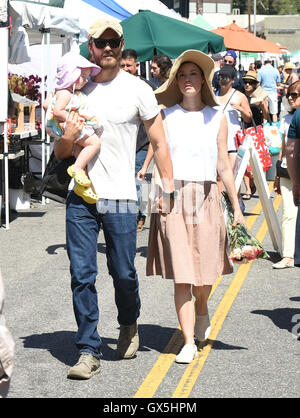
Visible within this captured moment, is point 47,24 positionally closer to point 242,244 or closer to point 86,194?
point 242,244

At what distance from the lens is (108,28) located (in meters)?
6.00

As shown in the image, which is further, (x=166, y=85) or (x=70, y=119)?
(x=166, y=85)

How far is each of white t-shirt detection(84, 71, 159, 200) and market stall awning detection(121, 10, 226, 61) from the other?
10766 millimetres

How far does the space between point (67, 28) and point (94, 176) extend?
8.62 m

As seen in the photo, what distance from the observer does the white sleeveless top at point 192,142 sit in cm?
647

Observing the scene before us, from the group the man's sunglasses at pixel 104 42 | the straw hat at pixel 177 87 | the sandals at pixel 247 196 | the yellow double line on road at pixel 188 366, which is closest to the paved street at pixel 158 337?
the yellow double line on road at pixel 188 366

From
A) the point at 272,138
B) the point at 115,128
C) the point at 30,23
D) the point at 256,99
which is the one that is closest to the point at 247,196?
the point at 256,99

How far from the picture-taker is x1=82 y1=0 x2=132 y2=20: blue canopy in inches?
717

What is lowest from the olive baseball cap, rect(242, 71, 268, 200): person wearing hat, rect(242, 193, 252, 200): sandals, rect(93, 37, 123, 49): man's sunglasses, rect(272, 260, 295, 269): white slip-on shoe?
rect(242, 193, 252, 200): sandals

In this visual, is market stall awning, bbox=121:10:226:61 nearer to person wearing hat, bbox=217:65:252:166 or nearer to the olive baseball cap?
person wearing hat, bbox=217:65:252:166

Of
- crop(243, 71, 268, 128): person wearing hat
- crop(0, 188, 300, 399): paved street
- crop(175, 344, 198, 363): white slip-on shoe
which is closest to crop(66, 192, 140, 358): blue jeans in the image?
→ crop(0, 188, 300, 399): paved street
